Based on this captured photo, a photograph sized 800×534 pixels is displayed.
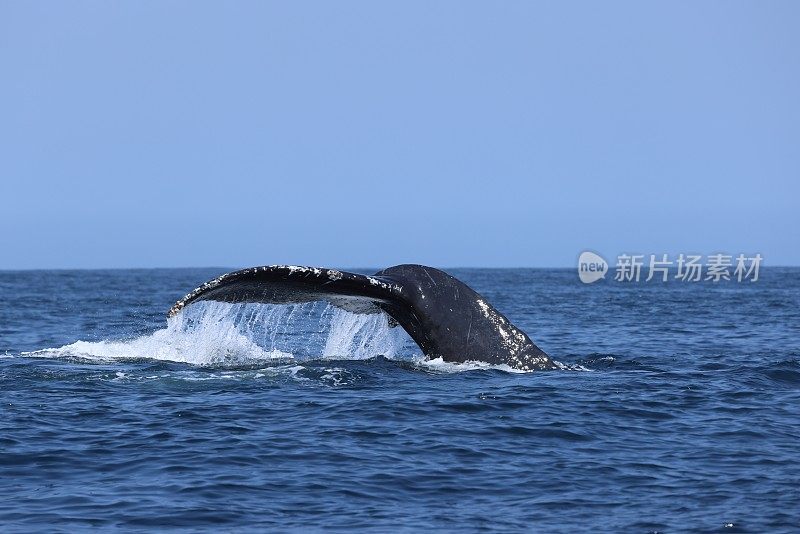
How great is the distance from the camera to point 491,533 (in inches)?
316

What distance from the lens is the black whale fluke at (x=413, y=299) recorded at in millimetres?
11312

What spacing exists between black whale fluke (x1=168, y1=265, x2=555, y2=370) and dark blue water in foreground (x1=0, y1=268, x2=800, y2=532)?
31 cm

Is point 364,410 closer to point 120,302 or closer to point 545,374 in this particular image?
point 545,374

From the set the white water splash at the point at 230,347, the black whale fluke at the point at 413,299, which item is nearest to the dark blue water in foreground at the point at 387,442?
the white water splash at the point at 230,347

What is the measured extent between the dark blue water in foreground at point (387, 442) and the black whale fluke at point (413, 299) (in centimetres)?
31

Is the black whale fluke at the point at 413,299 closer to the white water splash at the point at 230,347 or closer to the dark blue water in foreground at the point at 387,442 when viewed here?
the dark blue water in foreground at the point at 387,442

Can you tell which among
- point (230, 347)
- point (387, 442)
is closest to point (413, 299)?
point (387, 442)

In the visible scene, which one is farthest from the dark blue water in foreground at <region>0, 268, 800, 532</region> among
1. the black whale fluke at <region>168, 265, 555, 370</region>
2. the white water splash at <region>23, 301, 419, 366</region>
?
the black whale fluke at <region>168, 265, 555, 370</region>

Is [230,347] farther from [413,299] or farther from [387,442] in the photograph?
[387,442]

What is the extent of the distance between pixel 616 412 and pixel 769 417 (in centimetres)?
153

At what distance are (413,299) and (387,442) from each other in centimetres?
216

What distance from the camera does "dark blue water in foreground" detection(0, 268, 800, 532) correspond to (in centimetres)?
849

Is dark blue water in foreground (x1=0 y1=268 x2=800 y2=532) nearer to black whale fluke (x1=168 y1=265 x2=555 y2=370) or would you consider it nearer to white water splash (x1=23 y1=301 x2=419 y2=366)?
white water splash (x1=23 y1=301 x2=419 y2=366)

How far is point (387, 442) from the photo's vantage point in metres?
10.6
